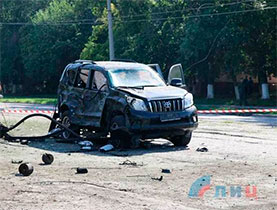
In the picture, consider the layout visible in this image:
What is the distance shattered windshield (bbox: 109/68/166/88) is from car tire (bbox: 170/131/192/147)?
1358 mm

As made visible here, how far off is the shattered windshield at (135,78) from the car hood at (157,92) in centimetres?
41

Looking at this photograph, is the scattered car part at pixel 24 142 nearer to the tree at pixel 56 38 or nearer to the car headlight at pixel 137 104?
the car headlight at pixel 137 104

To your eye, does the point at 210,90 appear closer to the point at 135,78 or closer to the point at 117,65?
the point at 117,65

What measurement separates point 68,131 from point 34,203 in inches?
297

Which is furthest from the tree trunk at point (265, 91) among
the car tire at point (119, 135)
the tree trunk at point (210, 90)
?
the car tire at point (119, 135)

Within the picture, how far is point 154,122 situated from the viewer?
14.4 metres

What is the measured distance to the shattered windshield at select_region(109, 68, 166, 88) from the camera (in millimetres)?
15531

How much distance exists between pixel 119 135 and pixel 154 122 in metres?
0.92

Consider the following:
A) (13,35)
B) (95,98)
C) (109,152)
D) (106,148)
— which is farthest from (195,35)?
(13,35)

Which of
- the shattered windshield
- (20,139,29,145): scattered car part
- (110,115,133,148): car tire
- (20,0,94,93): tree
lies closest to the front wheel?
(20,139,29,145): scattered car part

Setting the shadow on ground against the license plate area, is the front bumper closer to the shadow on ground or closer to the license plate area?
the license plate area

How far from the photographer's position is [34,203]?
8.60 m

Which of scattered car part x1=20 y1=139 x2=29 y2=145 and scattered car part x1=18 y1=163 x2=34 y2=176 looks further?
scattered car part x1=20 y1=139 x2=29 y2=145

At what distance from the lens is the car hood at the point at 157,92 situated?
1459 centimetres
